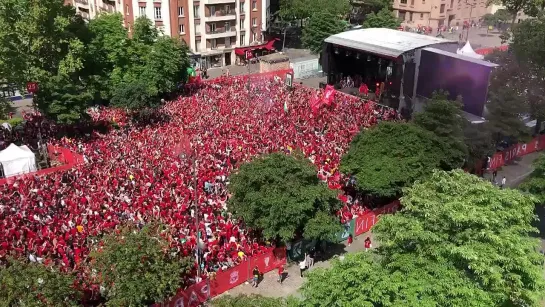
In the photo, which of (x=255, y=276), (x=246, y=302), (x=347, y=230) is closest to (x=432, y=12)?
(x=347, y=230)

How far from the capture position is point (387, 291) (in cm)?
1420

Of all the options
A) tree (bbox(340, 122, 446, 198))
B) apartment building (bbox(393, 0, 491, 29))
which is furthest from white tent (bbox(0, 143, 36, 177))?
apartment building (bbox(393, 0, 491, 29))

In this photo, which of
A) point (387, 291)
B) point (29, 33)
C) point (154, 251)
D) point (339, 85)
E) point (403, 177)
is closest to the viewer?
point (387, 291)

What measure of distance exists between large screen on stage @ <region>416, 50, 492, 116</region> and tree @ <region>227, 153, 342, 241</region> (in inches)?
640

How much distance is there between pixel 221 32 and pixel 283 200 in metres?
39.3

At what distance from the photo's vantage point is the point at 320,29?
58.2 meters

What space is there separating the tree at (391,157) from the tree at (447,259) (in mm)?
6292

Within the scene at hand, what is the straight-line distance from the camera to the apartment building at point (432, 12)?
78.9 metres

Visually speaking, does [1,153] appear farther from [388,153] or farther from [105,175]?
[388,153]

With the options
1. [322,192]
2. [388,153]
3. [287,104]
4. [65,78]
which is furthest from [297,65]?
[322,192]

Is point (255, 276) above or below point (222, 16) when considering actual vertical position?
below

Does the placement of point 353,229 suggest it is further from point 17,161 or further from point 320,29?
point 320,29

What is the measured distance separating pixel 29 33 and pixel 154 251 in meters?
21.6

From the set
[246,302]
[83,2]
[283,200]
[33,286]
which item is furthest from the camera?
[83,2]
